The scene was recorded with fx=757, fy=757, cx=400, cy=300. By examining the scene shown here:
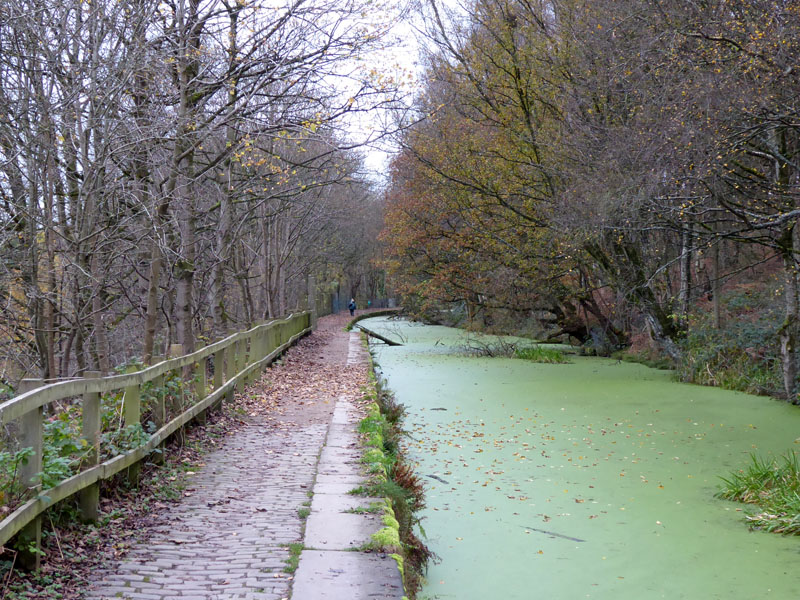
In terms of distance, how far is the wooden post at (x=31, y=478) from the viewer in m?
4.15

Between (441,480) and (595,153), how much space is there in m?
9.50

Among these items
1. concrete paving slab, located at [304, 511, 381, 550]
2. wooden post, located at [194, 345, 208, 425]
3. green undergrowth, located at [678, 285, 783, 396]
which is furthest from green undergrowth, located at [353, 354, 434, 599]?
green undergrowth, located at [678, 285, 783, 396]

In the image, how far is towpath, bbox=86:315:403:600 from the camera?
168 inches

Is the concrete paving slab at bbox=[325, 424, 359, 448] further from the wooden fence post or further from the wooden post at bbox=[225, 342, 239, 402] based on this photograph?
the wooden post at bbox=[225, 342, 239, 402]

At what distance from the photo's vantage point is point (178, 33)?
992 centimetres

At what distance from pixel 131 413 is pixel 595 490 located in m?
5.11

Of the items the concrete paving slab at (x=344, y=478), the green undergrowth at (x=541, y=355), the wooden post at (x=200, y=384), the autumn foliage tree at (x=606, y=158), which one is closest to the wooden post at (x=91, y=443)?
the concrete paving slab at (x=344, y=478)

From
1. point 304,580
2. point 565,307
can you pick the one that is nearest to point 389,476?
point 304,580

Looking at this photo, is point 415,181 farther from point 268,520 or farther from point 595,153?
point 268,520

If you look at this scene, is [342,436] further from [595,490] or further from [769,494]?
[769,494]

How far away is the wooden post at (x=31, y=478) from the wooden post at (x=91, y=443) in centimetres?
83

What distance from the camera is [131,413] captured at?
20.5 ft

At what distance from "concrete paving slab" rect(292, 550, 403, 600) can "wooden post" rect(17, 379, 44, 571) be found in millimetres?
1448

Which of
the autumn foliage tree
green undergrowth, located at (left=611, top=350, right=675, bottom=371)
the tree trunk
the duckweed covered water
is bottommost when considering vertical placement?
the duckweed covered water
